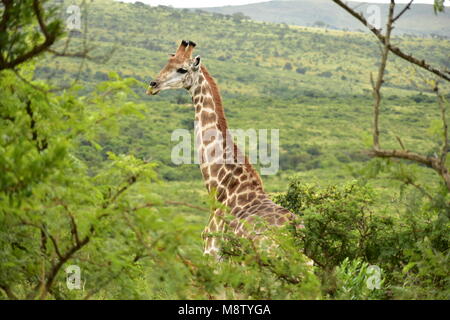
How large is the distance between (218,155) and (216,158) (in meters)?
0.05

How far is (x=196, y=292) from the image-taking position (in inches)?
166

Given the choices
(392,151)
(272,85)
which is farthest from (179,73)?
(272,85)

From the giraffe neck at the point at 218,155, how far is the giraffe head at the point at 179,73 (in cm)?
10

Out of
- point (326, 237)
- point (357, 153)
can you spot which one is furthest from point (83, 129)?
point (326, 237)

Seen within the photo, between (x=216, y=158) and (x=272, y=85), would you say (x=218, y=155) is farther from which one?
(x=272, y=85)

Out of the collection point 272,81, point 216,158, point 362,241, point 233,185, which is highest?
point 216,158

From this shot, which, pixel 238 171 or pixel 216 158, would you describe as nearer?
pixel 238 171

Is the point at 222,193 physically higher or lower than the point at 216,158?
lower

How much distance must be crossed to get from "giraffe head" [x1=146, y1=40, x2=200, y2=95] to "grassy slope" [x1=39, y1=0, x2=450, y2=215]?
27217mm

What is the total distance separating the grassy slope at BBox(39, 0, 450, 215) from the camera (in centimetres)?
5100

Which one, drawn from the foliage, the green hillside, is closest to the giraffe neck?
the foliage

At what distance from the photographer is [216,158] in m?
7.71

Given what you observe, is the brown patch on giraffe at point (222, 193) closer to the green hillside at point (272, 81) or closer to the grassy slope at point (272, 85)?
the grassy slope at point (272, 85)
